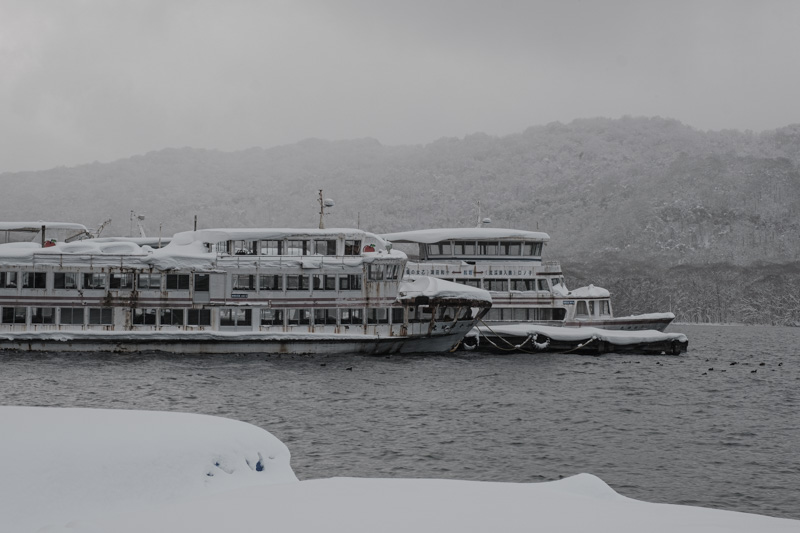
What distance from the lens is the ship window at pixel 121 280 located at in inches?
1815

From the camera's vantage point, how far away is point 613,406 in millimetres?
29688

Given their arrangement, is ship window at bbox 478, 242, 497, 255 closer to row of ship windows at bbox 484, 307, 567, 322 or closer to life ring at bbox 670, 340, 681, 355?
row of ship windows at bbox 484, 307, 567, 322

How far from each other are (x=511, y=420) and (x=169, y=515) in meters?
18.5

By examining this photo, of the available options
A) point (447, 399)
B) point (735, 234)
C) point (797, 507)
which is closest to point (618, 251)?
point (735, 234)

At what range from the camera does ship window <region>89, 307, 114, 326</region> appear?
150 ft

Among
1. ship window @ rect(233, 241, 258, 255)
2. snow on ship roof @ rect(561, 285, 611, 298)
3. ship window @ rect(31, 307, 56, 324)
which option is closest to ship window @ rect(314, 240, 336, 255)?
ship window @ rect(233, 241, 258, 255)

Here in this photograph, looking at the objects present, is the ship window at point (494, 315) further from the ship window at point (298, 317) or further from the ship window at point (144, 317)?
the ship window at point (144, 317)

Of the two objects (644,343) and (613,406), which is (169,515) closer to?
(613,406)

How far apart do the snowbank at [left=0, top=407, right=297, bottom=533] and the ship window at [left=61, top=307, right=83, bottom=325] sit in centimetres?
3492

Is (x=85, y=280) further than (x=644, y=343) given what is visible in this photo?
No

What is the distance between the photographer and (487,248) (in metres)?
60.2

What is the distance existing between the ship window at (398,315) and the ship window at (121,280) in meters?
17.3

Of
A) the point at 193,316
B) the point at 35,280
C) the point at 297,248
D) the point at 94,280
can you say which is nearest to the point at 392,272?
the point at 297,248

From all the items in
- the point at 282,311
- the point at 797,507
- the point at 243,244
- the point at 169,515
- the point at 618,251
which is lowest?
the point at 797,507
